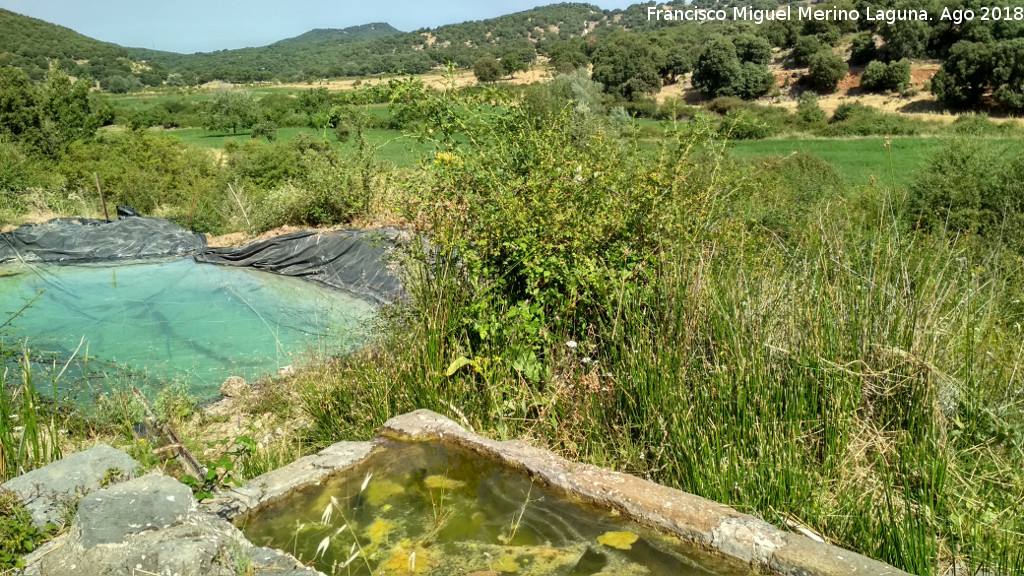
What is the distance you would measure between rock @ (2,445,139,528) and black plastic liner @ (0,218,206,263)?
36.4 feet

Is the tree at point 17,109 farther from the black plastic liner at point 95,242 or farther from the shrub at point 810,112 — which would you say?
the shrub at point 810,112

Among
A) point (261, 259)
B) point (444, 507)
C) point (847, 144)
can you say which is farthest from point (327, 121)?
point (847, 144)

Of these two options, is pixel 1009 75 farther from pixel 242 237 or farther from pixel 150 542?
pixel 150 542

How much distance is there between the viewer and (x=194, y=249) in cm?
1372

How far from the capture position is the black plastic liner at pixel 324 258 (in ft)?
36.8

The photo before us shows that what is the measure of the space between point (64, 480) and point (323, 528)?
3.52 ft

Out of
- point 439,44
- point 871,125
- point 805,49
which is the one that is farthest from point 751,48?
point 439,44

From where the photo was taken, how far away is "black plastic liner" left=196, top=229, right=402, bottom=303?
1121cm

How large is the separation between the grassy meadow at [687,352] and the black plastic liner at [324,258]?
5246 millimetres

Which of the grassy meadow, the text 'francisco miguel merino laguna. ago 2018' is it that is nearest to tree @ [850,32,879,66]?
the text 'francisco miguel merino laguna. ago 2018'

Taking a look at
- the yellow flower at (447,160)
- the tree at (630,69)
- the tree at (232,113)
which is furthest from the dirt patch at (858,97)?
the yellow flower at (447,160)

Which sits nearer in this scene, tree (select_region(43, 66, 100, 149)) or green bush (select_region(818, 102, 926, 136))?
tree (select_region(43, 66, 100, 149))

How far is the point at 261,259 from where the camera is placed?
12625mm

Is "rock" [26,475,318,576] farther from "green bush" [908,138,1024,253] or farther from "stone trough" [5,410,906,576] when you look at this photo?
"green bush" [908,138,1024,253]
